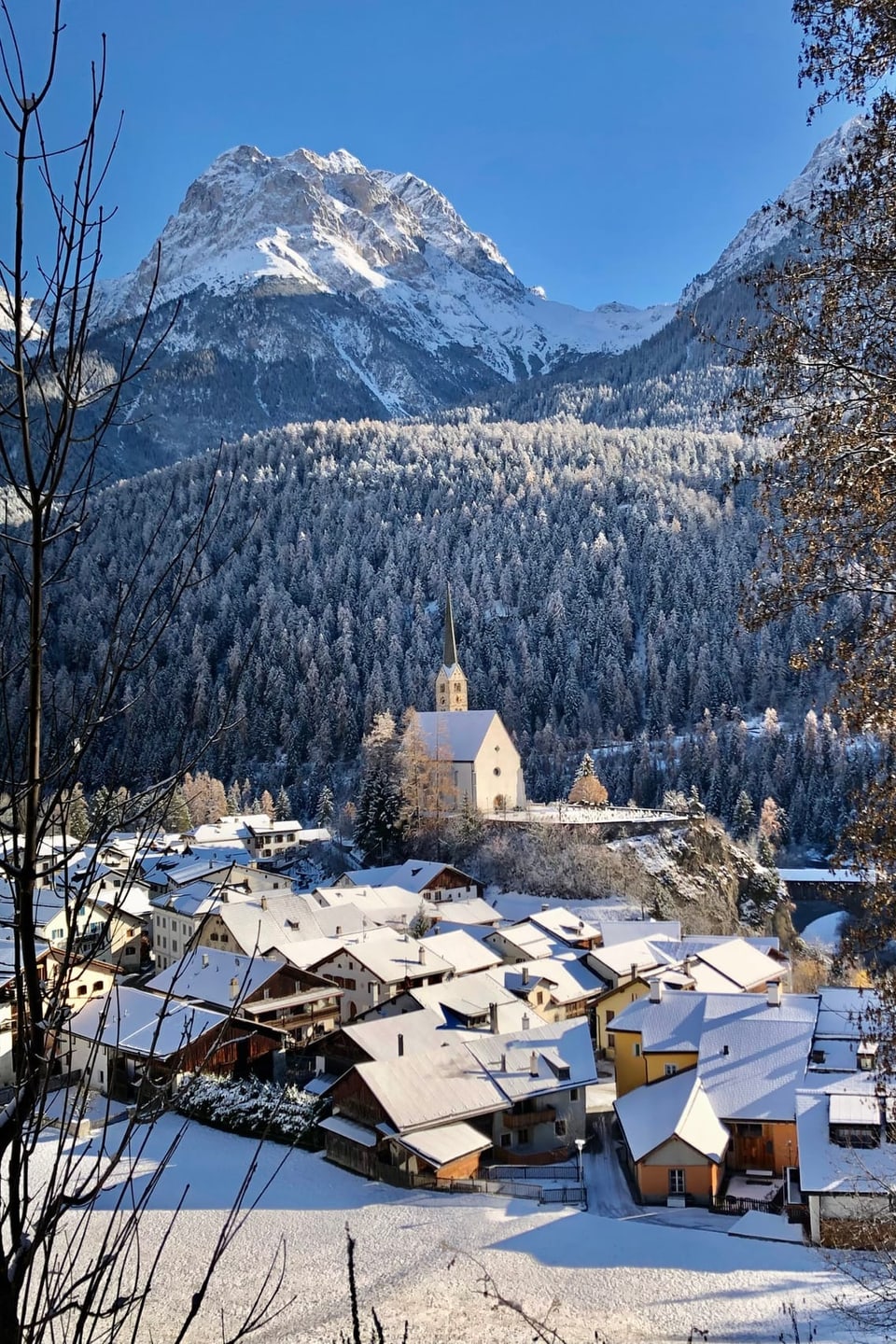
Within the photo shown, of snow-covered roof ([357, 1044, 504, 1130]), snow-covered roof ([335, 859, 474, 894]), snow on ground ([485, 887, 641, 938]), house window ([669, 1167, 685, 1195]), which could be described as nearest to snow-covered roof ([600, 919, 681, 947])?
snow on ground ([485, 887, 641, 938])

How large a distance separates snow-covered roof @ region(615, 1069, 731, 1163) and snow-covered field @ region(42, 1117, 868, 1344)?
1.34 meters

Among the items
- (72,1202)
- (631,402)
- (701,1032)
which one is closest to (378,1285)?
(701,1032)

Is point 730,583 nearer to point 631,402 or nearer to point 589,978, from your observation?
point 589,978

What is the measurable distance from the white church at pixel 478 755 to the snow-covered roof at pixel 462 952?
1642cm

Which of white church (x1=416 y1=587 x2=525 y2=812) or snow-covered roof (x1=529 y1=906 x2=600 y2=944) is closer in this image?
snow-covered roof (x1=529 y1=906 x2=600 y2=944)

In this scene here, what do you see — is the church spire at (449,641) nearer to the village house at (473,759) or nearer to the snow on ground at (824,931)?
the village house at (473,759)

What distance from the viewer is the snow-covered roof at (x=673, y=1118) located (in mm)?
19562

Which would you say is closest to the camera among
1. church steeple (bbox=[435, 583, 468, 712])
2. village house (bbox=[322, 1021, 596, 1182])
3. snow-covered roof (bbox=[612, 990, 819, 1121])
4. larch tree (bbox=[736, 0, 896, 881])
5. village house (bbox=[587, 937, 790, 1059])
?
larch tree (bbox=[736, 0, 896, 881])

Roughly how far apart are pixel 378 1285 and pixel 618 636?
279ft

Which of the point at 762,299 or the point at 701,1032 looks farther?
the point at 701,1032

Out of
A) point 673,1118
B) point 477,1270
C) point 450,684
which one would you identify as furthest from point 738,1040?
point 450,684

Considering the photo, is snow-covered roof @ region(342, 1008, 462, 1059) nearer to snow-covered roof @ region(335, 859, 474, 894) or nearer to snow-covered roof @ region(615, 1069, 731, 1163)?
snow-covered roof @ region(615, 1069, 731, 1163)

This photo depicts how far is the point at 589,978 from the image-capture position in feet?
101

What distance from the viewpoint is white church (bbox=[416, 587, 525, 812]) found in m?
52.0
